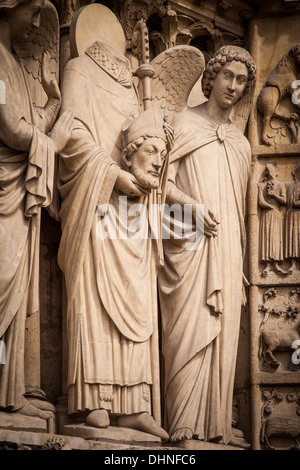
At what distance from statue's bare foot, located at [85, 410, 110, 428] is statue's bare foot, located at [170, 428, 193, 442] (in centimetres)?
59

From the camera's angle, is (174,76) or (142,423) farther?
(174,76)

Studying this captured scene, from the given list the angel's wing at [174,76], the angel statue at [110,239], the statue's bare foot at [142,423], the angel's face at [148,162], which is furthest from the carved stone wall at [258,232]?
the angel's face at [148,162]

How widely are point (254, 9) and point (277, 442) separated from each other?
364 centimetres

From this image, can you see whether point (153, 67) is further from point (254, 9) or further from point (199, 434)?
point (199, 434)

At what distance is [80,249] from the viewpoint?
969 centimetres

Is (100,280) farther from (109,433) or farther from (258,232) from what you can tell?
(258,232)

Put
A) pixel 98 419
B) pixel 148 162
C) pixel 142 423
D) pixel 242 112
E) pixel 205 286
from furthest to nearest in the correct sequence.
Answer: pixel 242 112
pixel 205 286
pixel 148 162
pixel 142 423
pixel 98 419

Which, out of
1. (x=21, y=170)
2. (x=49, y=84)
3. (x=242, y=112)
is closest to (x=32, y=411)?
(x=21, y=170)

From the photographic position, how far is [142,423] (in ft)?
31.7

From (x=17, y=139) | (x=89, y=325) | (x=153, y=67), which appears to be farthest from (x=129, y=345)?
(x=153, y=67)

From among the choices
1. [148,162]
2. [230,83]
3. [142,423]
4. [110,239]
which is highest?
[230,83]

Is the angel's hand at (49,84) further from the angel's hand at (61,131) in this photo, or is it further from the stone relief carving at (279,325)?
the stone relief carving at (279,325)

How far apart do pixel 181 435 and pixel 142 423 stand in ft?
1.13

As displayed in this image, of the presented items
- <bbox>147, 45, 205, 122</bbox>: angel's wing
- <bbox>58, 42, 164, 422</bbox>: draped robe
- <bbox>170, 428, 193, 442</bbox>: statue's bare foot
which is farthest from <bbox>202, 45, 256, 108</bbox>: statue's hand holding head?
<bbox>170, 428, 193, 442</bbox>: statue's bare foot
